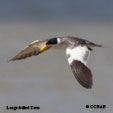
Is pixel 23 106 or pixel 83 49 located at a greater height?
pixel 83 49

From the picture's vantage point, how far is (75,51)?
5633mm

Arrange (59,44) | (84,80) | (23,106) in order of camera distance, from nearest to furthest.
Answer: (84,80) < (59,44) < (23,106)

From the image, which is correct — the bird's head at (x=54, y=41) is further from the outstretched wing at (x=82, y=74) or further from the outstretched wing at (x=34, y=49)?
the outstretched wing at (x=82, y=74)

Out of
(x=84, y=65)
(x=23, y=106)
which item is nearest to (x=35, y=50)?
(x=23, y=106)

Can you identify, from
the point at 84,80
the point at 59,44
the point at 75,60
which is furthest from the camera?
the point at 59,44

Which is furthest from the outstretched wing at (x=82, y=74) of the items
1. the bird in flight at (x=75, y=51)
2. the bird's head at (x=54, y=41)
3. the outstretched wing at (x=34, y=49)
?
the outstretched wing at (x=34, y=49)

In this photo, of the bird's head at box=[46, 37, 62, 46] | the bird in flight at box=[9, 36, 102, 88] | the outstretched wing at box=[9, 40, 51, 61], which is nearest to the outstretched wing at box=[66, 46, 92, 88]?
the bird in flight at box=[9, 36, 102, 88]

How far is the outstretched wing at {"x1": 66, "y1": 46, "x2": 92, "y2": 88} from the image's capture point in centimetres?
502

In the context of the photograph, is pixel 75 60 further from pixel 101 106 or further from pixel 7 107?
pixel 7 107

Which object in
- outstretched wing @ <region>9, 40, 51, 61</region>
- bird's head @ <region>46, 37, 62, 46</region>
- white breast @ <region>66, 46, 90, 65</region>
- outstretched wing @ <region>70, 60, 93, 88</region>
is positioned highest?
bird's head @ <region>46, 37, 62, 46</region>

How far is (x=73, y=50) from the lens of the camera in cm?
567

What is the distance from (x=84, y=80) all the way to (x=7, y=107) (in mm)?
1623

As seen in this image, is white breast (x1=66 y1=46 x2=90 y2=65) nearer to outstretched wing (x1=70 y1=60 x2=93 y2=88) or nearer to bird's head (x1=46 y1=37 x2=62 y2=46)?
outstretched wing (x1=70 y1=60 x2=93 y2=88)

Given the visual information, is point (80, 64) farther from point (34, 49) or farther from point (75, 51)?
point (34, 49)
